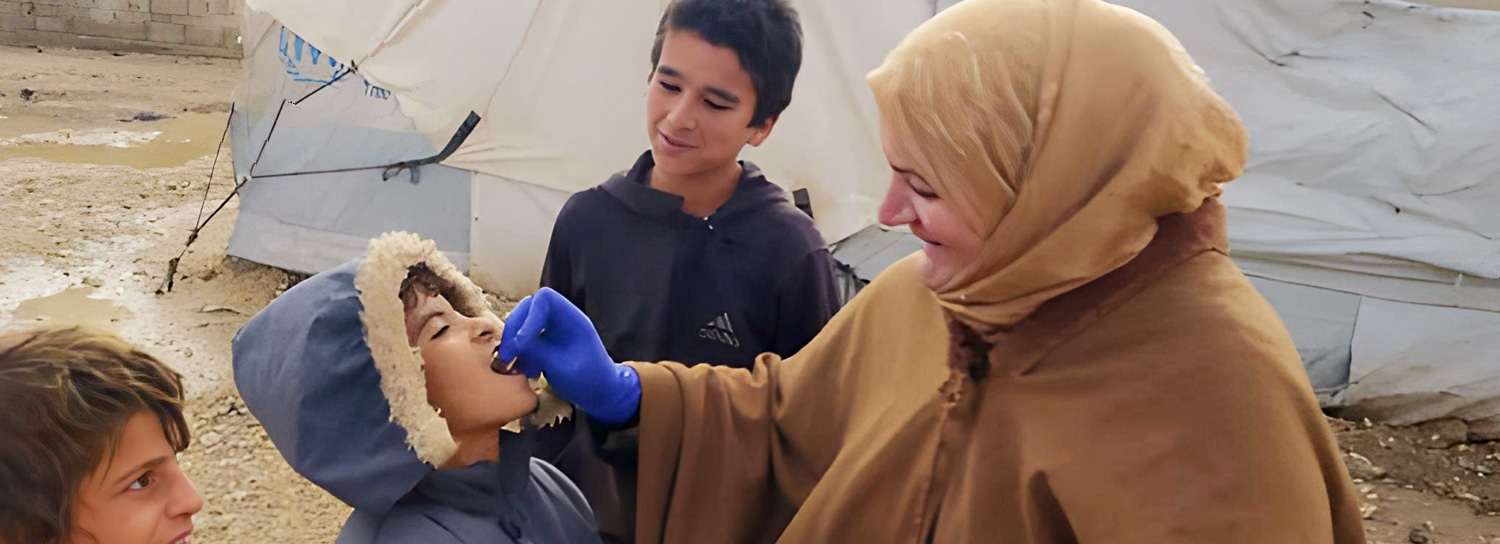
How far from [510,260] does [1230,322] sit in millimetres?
4483

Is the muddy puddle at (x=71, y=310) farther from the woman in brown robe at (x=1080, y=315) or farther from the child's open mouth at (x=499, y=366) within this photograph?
the woman in brown robe at (x=1080, y=315)

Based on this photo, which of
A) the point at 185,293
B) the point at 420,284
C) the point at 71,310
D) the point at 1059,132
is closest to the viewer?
the point at 1059,132

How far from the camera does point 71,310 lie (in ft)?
17.3

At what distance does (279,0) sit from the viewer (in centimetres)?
493

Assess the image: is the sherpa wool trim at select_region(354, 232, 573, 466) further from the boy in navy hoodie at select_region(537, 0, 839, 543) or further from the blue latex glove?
the boy in navy hoodie at select_region(537, 0, 839, 543)

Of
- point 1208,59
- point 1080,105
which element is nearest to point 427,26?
point 1208,59

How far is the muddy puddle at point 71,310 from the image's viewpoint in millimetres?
5090

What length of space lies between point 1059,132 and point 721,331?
1098 millimetres

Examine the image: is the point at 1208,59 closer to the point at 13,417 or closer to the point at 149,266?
the point at 13,417

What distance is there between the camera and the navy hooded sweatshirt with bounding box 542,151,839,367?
7.36ft

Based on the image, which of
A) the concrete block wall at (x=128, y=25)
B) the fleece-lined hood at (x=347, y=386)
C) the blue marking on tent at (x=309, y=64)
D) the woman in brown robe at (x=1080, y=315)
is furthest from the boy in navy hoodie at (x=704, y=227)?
the concrete block wall at (x=128, y=25)

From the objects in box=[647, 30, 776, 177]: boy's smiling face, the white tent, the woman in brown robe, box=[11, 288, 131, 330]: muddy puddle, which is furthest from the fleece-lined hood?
box=[11, 288, 131, 330]: muddy puddle

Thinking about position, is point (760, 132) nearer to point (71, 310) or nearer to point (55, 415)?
point (55, 415)

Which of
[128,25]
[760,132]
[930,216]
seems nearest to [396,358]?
[930,216]
